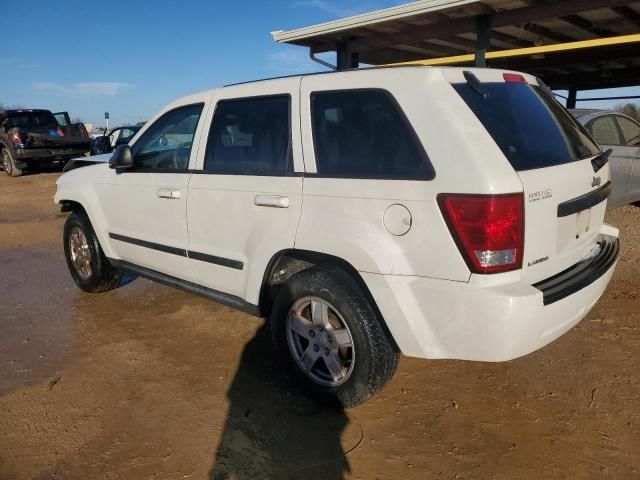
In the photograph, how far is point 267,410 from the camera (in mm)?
2955

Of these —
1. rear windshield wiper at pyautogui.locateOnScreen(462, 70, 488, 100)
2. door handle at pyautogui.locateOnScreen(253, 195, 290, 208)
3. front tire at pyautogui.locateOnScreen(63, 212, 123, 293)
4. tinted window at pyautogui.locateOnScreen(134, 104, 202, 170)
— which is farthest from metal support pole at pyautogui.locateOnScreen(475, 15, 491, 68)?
front tire at pyautogui.locateOnScreen(63, 212, 123, 293)

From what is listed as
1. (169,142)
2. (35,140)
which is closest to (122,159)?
(169,142)

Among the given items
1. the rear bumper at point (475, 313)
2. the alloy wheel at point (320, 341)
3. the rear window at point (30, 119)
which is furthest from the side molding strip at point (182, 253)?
the rear window at point (30, 119)

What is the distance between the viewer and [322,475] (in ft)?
7.91

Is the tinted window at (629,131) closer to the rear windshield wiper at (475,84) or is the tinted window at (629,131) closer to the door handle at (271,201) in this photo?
the rear windshield wiper at (475,84)

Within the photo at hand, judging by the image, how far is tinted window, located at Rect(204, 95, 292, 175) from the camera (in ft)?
10.1

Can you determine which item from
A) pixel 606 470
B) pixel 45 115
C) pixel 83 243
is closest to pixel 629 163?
pixel 606 470

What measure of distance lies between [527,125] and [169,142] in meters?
2.61

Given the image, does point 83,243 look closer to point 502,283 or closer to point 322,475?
point 322,475

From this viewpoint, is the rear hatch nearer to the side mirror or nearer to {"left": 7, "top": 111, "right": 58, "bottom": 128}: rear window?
the side mirror

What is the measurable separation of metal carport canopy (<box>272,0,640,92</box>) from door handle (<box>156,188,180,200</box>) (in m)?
4.95

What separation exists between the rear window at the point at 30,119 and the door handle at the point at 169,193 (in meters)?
14.7

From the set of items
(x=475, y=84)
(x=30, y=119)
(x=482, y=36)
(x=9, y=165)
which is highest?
(x=482, y=36)

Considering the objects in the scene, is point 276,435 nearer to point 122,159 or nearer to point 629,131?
point 122,159
